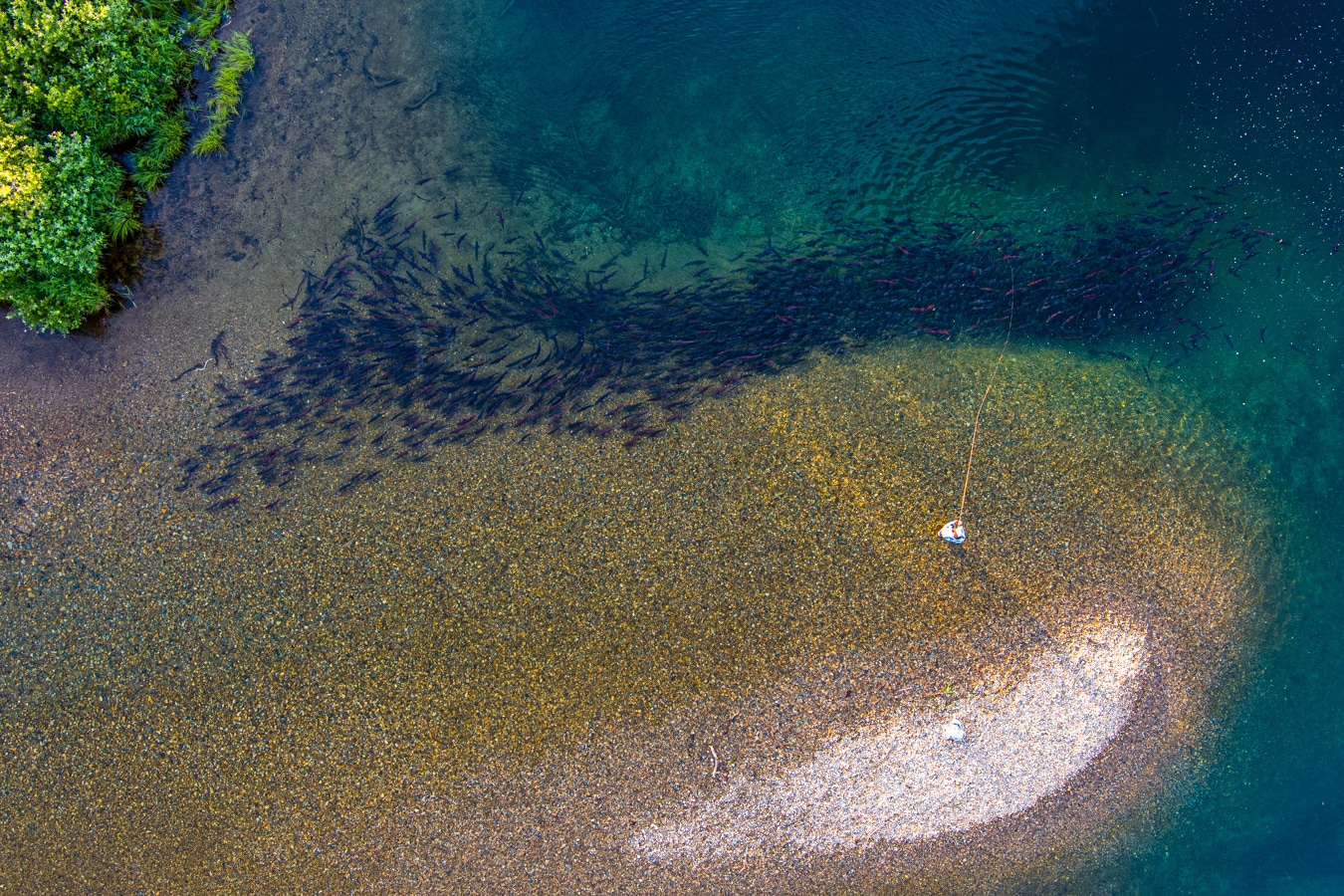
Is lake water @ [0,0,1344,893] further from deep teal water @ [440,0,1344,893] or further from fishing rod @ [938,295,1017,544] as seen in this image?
fishing rod @ [938,295,1017,544]

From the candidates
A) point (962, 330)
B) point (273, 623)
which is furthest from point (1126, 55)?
point (273, 623)

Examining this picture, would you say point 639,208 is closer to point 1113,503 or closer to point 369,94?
point 369,94

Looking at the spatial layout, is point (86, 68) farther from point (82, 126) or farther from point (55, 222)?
point (55, 222)

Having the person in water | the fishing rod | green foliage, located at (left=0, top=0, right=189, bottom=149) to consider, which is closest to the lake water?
the fishing rod

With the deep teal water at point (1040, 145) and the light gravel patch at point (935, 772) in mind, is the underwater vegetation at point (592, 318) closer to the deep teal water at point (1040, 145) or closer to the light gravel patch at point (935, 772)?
the deep teal water at point (1040, 145)

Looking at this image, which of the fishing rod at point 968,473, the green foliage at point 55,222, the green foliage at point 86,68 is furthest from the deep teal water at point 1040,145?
the green foliage at point 55,222

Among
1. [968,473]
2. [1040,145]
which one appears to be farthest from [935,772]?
[1040,145]

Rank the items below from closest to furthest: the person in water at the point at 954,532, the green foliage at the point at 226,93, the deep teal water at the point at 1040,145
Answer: the person in water at the point at 954,532 < the green foliage at the point at 226,93 < the deep teal water at the point at 1040,145
